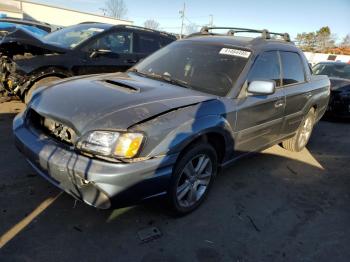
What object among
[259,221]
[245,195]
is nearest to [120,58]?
[245,195]

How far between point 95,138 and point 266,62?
96.6 inches

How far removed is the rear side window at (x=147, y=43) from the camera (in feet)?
22.5

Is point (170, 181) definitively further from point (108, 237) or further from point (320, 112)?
point (320, 112)

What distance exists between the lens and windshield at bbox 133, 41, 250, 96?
364cm

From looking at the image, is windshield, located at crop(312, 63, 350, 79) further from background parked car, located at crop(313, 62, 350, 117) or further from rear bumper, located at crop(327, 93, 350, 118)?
rear bumper, located at crop(327, 93, 350, 118)

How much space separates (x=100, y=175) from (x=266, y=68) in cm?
256

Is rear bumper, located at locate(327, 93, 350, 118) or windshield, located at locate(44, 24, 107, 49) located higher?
windshield, located at locate(44, 24, 107, 49)

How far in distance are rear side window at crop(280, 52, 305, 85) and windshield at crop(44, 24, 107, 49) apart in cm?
354

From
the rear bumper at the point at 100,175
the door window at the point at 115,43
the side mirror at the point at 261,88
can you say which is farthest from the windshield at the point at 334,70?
the rear bumper at the point at 100,175

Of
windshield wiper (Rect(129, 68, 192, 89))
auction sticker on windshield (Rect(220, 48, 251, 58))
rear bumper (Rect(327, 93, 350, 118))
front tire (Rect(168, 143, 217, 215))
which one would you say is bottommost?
rear bumper (Rect(327, 93, 350, 118))

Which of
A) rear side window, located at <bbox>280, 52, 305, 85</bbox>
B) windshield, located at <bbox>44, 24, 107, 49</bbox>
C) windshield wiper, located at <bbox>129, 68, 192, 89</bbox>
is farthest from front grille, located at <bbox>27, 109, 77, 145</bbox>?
windshield, located at <bbox>44, 24, 107, 49</bbox>

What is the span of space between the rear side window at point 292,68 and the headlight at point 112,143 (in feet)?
8.65

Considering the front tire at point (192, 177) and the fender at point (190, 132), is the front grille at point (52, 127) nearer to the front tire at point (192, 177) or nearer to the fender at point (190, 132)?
the fender at point (190, 132)

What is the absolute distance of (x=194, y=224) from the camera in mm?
3201
